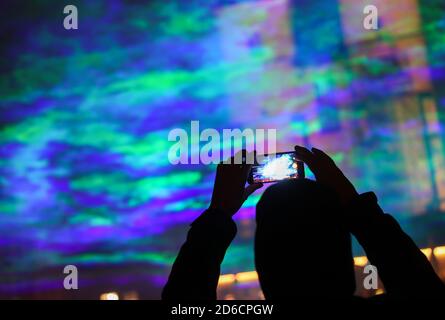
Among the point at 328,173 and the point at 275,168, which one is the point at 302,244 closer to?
the point at 328,173

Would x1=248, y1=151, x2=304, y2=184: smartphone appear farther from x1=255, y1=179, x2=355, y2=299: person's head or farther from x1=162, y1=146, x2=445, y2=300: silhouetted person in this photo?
x1=255, y1=179, x2=355, y2=299: person's head

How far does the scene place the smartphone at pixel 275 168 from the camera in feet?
5.78

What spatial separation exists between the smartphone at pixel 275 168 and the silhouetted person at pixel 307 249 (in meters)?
0.70

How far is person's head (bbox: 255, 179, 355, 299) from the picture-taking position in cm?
83

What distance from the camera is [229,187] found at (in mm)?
1187

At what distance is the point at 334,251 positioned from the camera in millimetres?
852

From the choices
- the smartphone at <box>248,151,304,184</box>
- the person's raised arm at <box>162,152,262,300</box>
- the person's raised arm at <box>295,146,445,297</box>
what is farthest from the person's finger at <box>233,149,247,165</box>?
the smartphone at <box>248,151,304,184</box>

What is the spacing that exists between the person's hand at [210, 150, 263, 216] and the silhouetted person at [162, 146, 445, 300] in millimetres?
62

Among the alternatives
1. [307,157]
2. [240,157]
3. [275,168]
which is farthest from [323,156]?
[275,168]

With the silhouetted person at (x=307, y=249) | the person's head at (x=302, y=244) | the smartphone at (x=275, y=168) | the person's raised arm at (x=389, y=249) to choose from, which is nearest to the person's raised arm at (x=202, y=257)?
the silhouetted person at (x=307, y=249)

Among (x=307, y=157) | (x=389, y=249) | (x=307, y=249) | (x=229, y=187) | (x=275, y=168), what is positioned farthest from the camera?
(x=275, y=168)

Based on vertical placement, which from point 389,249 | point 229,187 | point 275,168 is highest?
point 275,168

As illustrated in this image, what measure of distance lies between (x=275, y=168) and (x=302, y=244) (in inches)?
36.7

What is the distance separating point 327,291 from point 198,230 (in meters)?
0.34
